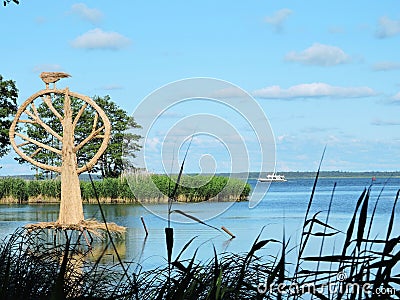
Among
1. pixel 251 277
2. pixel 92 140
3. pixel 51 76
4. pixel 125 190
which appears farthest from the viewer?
pixel 92 140

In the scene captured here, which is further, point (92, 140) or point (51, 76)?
point (92, 140)

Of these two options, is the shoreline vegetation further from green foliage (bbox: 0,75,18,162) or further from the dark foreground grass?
the dark foreground grass

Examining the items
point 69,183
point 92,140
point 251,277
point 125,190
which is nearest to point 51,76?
point 69,183

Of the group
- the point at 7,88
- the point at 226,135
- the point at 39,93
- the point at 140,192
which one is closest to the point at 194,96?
the point at 226,135

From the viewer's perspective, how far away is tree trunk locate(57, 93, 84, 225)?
14.8 metres

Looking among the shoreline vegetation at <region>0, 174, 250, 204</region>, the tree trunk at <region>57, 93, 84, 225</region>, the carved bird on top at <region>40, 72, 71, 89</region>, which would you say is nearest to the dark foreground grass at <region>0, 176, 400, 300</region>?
the tree trunk at <region>57, 93, 84, 225</region>

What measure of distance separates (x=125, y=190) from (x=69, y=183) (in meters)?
17.1

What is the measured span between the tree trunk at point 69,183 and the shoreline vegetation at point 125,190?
42.6 feet

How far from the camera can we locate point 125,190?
32.0 metres

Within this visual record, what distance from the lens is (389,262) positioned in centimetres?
172

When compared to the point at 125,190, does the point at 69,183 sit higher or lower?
higher

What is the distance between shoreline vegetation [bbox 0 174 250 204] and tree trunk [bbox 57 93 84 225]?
12974 mm

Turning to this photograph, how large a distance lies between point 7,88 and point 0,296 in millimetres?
36211

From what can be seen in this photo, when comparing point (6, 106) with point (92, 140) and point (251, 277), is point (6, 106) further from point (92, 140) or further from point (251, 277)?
point (251, 277)
